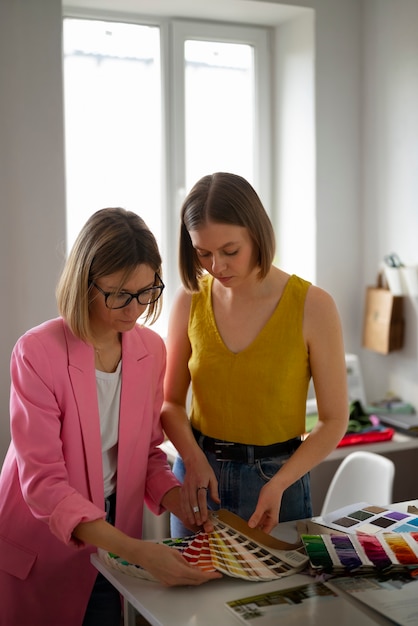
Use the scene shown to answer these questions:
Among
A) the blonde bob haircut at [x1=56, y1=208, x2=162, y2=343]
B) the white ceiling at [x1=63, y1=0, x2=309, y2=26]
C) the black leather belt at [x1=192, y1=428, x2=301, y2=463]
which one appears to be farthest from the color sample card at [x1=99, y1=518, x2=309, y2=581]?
the white ceiling at [x1=63, y1=0, x2=309, y2=26]

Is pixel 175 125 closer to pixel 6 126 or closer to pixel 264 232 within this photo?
pixel 6 126

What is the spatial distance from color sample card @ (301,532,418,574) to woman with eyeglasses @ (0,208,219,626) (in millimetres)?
222

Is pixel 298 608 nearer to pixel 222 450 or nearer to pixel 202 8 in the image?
pixel 222 450

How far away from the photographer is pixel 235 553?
5.15 feet

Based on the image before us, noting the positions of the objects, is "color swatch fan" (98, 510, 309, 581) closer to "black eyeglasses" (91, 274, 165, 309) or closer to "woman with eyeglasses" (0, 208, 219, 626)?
"woman with eyeglasses" (0, 208, 219, 626)

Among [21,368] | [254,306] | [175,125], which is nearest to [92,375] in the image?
[21,368]

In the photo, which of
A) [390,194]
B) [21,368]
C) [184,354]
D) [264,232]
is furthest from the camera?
[390,194]

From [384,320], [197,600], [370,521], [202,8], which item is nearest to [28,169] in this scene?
[202,8]

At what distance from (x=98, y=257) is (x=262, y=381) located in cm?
48

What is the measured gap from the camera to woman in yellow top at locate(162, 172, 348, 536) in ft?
5.78

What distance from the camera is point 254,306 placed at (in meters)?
1.89

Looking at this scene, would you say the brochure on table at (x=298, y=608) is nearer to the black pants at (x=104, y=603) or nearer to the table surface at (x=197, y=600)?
the table surface at (x=197, y=600)

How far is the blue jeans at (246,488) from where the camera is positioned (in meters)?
1.82

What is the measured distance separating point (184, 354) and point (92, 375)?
337mm
